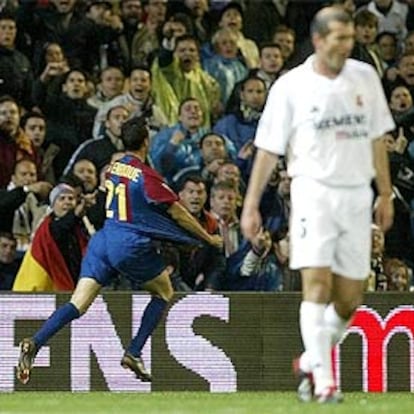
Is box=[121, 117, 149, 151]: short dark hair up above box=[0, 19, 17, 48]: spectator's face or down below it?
below

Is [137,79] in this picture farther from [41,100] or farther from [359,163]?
[359,163]

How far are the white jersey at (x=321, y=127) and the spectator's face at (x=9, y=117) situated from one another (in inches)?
271

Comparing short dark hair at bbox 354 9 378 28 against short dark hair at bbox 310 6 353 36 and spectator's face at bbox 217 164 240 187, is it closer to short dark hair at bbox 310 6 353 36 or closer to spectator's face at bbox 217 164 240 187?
spectator's face at bbox 217 164 240 187

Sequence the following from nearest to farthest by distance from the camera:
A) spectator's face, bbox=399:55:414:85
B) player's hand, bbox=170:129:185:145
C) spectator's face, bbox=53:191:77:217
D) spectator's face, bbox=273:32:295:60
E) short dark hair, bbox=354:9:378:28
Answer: spectator's face, bbox=53:191:77:217
player's hand, bbox=170:129:185:145
spectator's face, bbox=399:55:414:85
spectator's face, bbox=273:32:295:60
short dark hair, bbox=354:9:378:28

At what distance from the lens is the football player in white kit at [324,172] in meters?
10.5

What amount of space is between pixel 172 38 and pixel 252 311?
5434 mm

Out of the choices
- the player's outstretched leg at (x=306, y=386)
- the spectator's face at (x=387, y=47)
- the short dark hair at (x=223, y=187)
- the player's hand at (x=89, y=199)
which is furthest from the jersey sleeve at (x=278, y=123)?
the spectator's face at (x=387, y=47)

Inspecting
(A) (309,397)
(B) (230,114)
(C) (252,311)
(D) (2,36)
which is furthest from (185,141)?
(A) (309,397)

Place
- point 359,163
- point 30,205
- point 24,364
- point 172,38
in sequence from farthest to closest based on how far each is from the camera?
point 172,38 → point 30,205 → point 24,364 → point 359,163

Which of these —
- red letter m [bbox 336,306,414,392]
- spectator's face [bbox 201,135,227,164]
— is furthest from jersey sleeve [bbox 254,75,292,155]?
spectator's face [bbox 201,135,227,164]

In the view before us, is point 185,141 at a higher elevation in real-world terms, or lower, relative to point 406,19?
lower

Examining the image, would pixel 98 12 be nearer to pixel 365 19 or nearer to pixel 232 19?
pixel 232 19

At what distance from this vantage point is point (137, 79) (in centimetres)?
1820

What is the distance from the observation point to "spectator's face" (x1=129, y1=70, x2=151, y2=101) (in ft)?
59.6
